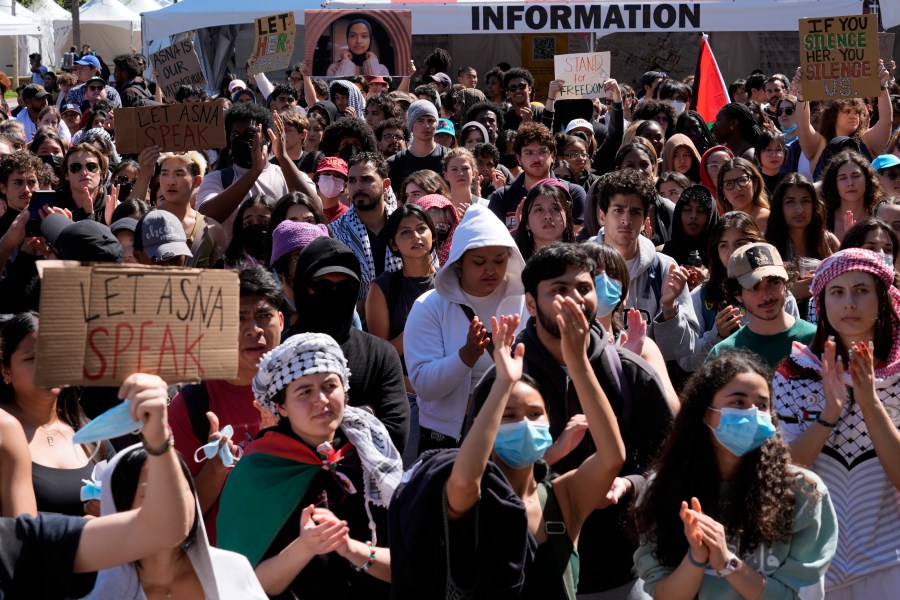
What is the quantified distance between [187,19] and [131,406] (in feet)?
62.1

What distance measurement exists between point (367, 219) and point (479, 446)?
159 inches

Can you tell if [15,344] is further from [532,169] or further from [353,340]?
[532,169]

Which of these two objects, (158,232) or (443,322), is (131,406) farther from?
(158,232)

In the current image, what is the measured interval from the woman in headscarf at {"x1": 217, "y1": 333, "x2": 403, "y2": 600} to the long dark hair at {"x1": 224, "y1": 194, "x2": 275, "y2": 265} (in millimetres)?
2863

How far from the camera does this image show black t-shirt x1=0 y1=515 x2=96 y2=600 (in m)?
2.76

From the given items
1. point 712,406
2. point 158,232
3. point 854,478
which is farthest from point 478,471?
point 158,232

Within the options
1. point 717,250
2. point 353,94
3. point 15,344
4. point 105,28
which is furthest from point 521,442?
point 105,28

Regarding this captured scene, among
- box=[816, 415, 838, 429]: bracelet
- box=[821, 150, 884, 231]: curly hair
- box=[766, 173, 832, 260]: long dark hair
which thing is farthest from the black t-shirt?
box=[821, 150, 884, 231]: curly hair

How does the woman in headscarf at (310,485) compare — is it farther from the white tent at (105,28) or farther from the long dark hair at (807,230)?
the white tent at (105,28)

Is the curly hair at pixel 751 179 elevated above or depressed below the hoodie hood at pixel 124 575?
above

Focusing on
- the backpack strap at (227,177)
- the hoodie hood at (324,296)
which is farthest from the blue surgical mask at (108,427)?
the backpack strap at (227,177)

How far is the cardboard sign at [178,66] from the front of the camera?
12461 mm

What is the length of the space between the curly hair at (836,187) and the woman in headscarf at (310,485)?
171 inches

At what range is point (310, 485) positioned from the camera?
3.72 m
